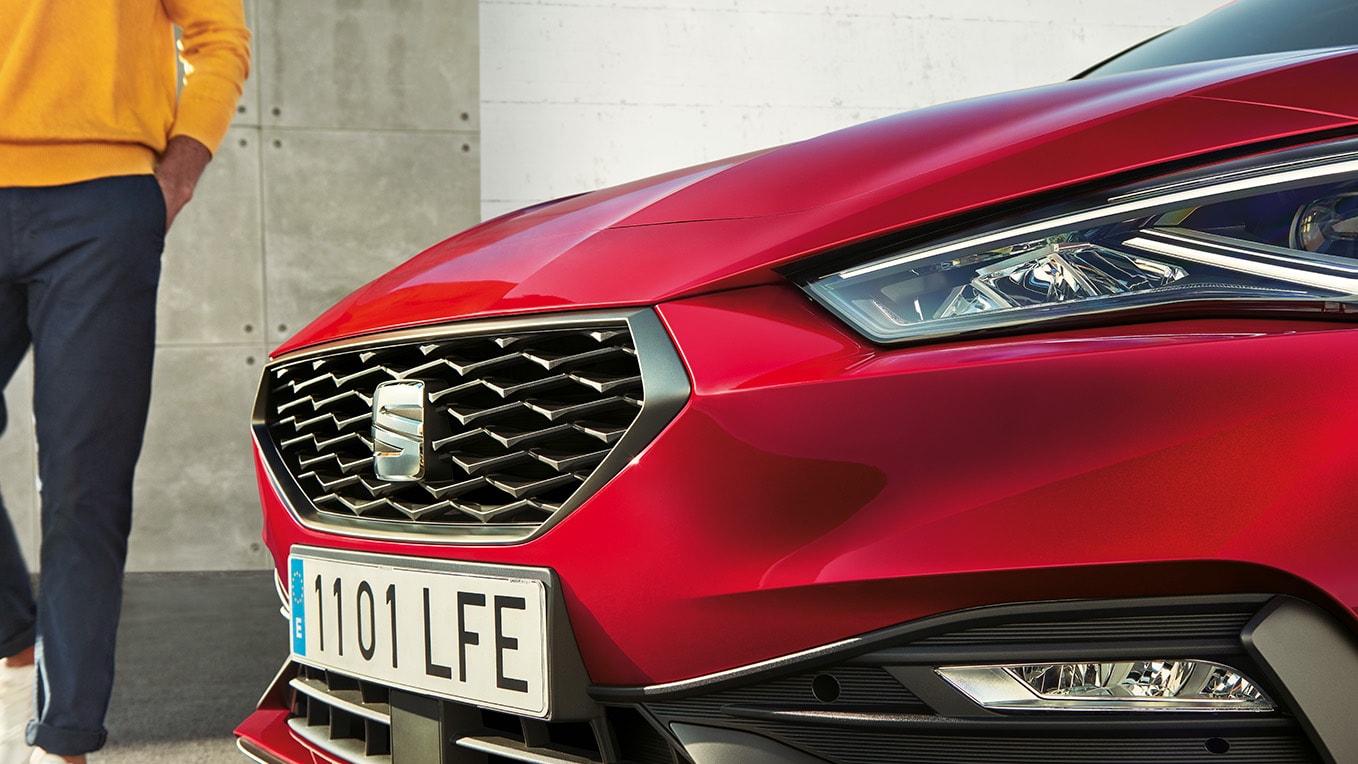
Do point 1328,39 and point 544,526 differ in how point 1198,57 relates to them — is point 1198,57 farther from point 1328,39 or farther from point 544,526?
point 544,526

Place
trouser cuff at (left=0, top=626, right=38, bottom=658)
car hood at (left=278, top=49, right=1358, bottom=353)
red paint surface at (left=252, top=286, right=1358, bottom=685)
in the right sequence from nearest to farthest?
red paint surface at (left=252, top=286, right=1358, bottom=685), car hood at (left=278, top=49, right=1358, bottom=353), trouser cuff at (left=0, top=626, right=38, bottom=658)

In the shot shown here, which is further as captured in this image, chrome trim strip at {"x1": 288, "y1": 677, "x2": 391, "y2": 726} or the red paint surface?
chrome trim strip at {"x1": 288, "y1": 677, "x2": 391, "y2": 726}

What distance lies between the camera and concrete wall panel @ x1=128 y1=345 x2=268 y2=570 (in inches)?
158

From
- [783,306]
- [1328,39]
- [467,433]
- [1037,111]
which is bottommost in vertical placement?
[467,433]

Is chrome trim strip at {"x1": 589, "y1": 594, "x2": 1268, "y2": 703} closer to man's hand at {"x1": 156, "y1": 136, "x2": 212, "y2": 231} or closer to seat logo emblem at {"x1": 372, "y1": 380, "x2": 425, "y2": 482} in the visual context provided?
seat logo emblem at {"x1": 372, "y1": 380, "x2": 425, "y2": 482}

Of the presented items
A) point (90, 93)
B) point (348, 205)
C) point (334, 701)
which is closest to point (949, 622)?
point (334, 701)

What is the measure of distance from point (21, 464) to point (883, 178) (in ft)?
13.2

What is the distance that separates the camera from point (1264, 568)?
0.67 metres

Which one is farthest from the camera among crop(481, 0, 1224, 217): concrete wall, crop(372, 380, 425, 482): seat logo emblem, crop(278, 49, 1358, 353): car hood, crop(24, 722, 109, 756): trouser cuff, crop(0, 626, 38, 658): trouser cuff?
crop(481, 0, 1224, 217): concrete wall

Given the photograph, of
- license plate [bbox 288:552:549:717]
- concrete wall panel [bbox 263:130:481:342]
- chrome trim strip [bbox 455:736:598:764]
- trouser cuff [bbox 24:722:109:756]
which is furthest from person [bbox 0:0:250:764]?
concrete wall panel [bbox 263:130:481:342]

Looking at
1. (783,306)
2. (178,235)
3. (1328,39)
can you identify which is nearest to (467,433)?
(783,306)

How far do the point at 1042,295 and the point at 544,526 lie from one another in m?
0.41

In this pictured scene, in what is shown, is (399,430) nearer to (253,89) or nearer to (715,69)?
(253,89)

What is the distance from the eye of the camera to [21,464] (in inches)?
154
